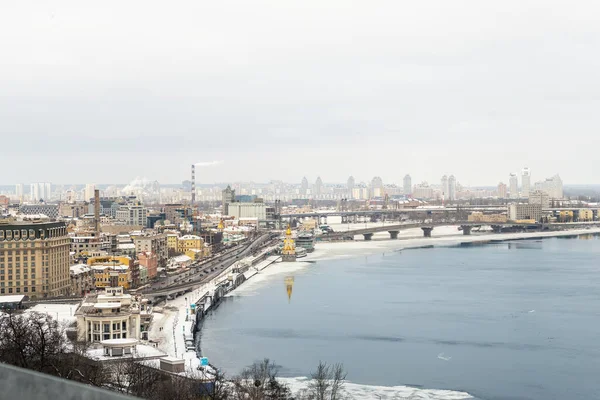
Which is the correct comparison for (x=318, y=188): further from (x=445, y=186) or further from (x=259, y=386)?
(x=259, y=386)

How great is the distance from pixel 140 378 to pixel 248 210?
26.5 meters

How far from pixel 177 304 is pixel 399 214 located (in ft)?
87.4

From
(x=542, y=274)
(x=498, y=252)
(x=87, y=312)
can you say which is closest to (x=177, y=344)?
(x=87, y=312)

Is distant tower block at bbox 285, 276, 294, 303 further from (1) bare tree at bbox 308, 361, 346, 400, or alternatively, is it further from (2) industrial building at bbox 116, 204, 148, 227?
(2) industrial building at bbox 116, 204, 148, 227

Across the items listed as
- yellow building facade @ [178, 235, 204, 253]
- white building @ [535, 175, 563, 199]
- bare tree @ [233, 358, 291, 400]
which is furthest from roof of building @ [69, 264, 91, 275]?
white building @ [535, 175, 563, 199]

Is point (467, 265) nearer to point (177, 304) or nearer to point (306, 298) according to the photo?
point (306, 298)

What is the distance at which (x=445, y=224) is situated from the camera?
2622 centimetres

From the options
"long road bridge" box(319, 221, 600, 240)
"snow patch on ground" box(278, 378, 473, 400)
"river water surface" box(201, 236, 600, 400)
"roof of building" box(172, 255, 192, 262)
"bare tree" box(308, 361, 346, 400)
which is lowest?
"river water surface" box(201, 236, 600, 400)

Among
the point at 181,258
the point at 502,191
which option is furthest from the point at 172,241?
the point at 502,191

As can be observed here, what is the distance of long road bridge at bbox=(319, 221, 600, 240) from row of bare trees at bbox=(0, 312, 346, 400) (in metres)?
17.9

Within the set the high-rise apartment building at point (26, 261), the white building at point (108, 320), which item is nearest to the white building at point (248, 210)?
the high-rise apartment building at point (26, 261)

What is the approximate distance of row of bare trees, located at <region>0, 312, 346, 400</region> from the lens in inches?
167

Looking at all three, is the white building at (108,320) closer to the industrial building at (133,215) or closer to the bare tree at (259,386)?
the bare tree at (259,386)

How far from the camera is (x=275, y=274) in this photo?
14.2 metres
